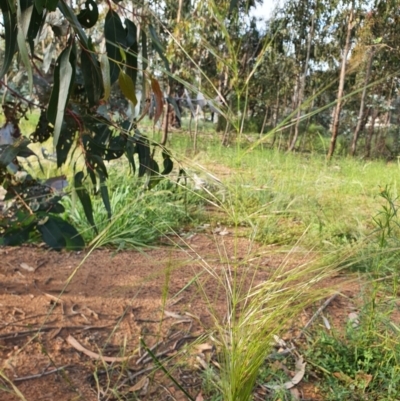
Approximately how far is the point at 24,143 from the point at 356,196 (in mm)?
2874

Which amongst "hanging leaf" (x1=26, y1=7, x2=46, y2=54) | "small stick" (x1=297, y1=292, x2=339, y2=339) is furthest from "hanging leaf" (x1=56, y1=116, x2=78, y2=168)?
"small stick" (x1=297, y1=292, x2=339, y2=339)

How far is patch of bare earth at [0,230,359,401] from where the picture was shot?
1.33m

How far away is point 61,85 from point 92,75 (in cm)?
21

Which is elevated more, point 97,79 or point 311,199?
point 97,79

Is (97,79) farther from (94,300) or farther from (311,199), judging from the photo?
(311,199)

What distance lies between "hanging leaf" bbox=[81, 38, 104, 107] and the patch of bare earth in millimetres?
432

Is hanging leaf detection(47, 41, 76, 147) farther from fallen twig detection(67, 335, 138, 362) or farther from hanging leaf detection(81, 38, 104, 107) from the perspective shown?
fallen twig detection(67, 335, 138, 362)

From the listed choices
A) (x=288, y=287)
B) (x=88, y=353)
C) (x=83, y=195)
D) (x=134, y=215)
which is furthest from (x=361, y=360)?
(x=134, y=215)

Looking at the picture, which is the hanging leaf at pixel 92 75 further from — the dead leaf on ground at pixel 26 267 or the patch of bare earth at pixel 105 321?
the dead leaf on ground at pixel 26 267

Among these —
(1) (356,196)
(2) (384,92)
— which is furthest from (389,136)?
(1) (356,196)

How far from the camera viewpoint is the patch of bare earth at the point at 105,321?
1.33 metres

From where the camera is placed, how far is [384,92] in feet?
47.3

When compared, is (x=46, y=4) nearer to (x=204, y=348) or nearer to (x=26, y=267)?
(x=204, y=348)

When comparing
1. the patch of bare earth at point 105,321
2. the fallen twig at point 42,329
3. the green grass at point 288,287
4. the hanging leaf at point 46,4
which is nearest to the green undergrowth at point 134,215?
the green grass at point 288,287
